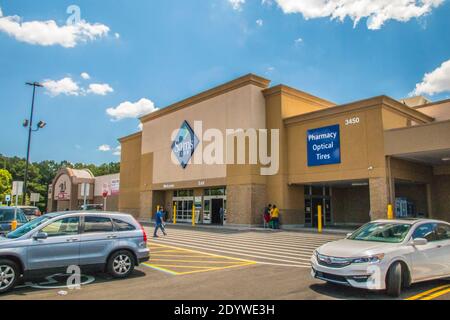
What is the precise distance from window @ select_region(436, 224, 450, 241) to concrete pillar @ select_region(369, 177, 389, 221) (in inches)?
507

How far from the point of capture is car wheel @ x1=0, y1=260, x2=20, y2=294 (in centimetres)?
750

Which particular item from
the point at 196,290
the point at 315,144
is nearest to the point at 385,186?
the point at 315,144

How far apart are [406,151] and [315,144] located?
19.8ft

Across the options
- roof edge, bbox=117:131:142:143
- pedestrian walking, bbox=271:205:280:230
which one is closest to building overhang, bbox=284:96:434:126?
pedestrian walking, bbox=271:205:280:230

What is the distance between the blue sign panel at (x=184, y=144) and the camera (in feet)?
104

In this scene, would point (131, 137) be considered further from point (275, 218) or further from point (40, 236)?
point (40, 236)

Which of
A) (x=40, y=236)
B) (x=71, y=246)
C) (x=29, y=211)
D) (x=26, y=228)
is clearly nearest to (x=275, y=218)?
(x=29, y=211)

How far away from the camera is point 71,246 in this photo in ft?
27.8

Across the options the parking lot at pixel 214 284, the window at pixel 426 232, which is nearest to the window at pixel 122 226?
the parking lot at pixel 214 284

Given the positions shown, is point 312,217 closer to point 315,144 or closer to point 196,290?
point 315,144

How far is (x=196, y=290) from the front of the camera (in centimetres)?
762

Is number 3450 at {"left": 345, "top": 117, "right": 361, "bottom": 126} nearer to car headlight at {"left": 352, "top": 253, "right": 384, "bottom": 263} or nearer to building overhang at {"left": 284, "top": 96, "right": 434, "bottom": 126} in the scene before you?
building overhang at {"left": 284, "top": 96, "right": 434, "bottom": 126}

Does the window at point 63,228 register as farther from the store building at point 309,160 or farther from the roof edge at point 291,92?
the roof edge at point 291,92

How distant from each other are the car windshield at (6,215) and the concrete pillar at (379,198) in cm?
1821
